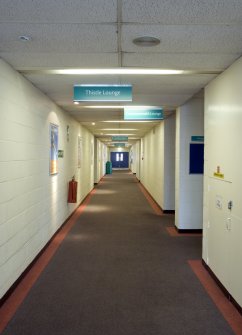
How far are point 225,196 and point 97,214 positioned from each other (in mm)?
5388

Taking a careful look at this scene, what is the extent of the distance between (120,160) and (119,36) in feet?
117

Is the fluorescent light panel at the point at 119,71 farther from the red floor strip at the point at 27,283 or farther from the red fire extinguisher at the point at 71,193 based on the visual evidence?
the red fire extinguisher at the point at 71,193

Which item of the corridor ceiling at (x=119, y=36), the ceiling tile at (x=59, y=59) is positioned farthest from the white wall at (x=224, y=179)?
the ceiling tile at (x=59, y=59)

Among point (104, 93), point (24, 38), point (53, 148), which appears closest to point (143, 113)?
point (53, 148)

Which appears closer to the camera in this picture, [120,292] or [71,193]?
[120,292]

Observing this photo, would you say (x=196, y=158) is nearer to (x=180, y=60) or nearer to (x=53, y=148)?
(x=53, y=148)

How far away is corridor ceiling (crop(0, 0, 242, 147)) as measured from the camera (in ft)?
7.38

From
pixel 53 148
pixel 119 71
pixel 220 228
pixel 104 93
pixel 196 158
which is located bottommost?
pixel 220 228

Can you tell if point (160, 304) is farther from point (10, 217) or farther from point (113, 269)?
point (10, 217)

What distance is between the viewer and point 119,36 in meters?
2.75

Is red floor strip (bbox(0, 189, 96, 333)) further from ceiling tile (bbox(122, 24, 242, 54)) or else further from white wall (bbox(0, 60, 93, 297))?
ceiling tile (bbox(122, 24, 242, 54))

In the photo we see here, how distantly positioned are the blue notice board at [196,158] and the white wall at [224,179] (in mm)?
1986

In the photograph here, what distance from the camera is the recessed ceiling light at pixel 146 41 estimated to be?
2805mm

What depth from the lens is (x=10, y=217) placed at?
3.63m
